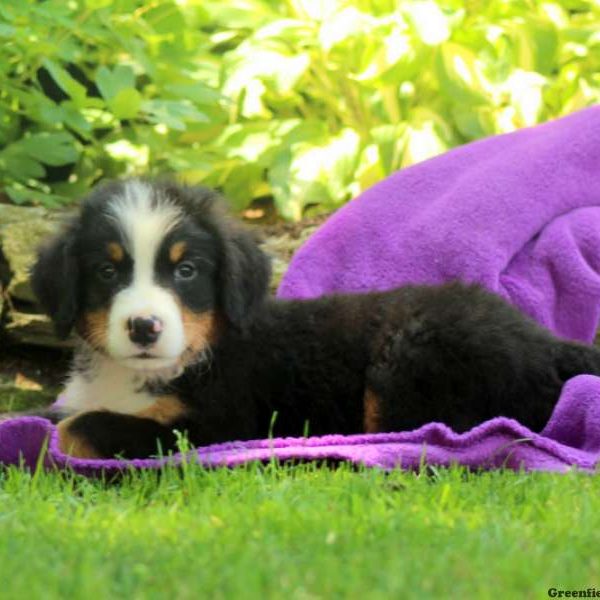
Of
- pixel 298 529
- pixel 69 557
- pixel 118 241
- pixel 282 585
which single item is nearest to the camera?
pixel 282 585

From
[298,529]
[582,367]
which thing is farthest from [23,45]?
[298,529]

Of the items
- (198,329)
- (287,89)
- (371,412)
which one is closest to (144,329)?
(198,329)

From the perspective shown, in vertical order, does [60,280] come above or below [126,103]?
below

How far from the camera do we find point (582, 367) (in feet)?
14.4

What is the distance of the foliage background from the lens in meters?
6.12

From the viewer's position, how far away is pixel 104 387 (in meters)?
4.44

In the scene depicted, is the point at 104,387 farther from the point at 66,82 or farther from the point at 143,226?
the point at 66,82

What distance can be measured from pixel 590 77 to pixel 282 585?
5.39 m

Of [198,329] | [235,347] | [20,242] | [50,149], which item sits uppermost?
[50,149]

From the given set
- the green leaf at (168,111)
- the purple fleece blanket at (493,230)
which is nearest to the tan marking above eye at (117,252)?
the purple fleece blanket at (493,230)

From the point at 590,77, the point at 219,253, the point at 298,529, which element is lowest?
the point at 298,529

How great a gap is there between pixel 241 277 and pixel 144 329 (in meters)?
0.50

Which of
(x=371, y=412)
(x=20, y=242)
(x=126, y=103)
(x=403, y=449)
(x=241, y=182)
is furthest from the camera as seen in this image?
(x=241, y=182)

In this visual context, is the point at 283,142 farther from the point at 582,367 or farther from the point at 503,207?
the point at 582,367
